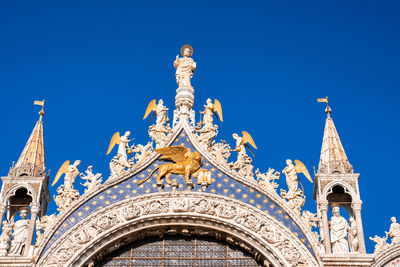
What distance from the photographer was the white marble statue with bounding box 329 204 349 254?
18812 millimetres

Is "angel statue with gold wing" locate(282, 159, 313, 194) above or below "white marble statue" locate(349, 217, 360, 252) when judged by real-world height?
above

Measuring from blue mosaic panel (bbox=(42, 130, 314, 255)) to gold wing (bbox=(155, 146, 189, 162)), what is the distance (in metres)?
0.23

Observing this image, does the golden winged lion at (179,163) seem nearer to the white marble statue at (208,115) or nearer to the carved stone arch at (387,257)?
the white marble statue at (208,115)

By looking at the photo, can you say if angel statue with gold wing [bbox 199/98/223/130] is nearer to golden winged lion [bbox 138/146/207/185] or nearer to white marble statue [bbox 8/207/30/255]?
golden winged lion [bbox 138/146/207/185]

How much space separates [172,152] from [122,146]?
125cm

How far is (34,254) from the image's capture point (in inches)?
747

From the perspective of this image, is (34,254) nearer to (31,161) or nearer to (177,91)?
(31,161)

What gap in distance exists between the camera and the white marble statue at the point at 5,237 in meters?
19.1

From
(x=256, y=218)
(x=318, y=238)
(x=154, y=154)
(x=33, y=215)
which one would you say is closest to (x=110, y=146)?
(x=154, y=154)

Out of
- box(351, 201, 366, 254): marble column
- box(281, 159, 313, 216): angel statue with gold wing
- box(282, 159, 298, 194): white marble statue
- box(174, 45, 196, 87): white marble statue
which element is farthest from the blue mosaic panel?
box(174, 45, 196, 87): white marble statue

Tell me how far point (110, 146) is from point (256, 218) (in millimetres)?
4030

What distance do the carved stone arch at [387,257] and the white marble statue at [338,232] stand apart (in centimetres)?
68

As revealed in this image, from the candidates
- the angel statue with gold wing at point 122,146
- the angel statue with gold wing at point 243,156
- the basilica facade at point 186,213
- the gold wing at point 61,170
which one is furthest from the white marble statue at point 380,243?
the gold wing at point 61,170

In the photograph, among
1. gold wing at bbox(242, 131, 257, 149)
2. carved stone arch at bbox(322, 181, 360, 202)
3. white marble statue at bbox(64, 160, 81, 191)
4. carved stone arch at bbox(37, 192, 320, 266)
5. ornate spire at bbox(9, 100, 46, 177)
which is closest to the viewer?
carved stone arch at bbox(37, 192, 320, 266)
